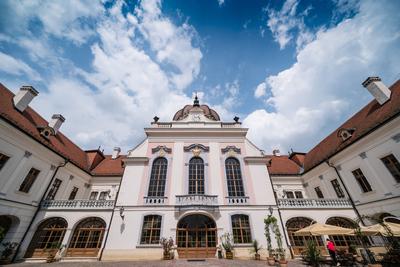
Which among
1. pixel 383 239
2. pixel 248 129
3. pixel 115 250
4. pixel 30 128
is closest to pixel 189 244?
pixel 115 250

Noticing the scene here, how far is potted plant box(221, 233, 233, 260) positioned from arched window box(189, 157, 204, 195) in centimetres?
361

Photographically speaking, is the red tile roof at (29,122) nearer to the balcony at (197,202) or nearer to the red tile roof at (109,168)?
the red tile roof at (109,168)

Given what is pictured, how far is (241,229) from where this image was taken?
1293 cm

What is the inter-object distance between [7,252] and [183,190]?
38.4ft

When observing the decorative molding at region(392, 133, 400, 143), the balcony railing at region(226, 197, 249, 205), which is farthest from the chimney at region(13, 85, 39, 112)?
the decorative molding at region(392, 133, 400, 143)

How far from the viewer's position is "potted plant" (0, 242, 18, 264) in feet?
34.2

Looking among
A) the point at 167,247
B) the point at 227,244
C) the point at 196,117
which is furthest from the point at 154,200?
the point at 196,117

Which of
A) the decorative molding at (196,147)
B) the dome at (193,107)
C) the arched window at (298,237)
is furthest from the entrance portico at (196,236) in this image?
the dome at (193,107)

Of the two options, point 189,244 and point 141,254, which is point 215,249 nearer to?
point 189,244

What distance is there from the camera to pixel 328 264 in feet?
31.6

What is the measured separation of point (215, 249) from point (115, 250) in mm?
7050

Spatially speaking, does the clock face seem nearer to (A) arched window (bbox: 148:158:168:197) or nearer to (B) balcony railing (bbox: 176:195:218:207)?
(A) arched window (bbox: 148:158:168:197)

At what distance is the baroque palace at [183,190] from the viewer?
38.4ft

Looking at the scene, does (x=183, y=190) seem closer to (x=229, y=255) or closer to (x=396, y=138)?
(x=229, y=255)
